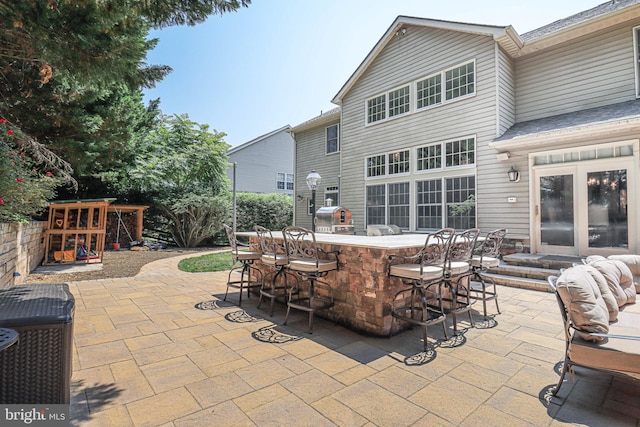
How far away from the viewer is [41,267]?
262 inches

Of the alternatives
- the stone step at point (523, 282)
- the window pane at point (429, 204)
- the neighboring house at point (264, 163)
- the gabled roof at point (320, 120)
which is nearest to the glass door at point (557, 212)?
the stone step at point (523, 282)

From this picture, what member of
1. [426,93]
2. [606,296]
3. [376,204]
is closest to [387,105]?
[426,93]

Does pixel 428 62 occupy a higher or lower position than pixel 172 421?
higher

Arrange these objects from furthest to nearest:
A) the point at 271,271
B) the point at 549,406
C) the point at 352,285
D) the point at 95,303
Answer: the point at 271,271 → the point at 95,303 → the point at 352,285 → the point at 549,406

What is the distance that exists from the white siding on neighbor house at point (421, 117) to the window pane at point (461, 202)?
190 mm

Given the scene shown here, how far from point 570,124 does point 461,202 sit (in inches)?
105

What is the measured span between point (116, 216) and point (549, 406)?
474 inches

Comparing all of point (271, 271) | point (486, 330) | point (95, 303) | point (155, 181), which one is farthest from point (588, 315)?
point (155, 181)

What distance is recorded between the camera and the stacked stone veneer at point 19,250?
4031 mm

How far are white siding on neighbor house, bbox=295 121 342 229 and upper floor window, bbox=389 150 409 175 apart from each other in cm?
273

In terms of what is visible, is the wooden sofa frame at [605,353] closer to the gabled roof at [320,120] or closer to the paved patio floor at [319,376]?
the paved patio floor at [319,376]

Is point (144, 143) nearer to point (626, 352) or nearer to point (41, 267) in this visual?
point (41, 267)

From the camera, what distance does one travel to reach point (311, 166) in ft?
42.7

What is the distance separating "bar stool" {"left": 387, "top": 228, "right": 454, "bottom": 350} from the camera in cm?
281
